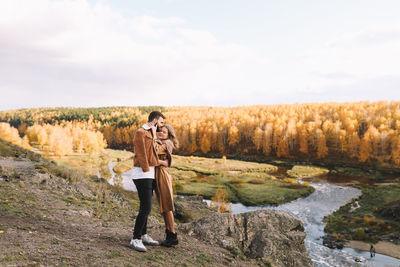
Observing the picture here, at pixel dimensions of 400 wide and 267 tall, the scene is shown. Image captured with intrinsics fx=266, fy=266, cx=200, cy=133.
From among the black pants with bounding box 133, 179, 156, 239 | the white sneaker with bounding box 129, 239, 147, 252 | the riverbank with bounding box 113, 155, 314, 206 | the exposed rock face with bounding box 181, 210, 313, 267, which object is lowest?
the riverbank with bounding box 113, 155, 314, 206

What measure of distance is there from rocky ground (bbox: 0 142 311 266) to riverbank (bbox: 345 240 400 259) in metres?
21.0

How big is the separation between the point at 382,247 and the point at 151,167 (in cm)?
3095

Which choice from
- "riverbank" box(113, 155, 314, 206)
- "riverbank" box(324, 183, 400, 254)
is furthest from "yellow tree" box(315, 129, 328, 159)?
"riverbank" box(324, 183, 400, 254)

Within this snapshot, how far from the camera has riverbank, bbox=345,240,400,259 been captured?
26013 mm

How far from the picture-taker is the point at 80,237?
7.61 metres

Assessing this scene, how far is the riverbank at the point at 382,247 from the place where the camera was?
85.3 ft

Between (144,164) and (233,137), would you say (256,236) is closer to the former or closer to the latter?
(144,164)

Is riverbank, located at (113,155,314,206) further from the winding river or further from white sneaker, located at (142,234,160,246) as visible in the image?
white sneaker, located at (142,234,160,246)

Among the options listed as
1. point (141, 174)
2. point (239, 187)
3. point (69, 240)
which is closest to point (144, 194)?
point (141, 174)

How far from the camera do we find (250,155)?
107688 mm

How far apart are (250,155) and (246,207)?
67481 mm

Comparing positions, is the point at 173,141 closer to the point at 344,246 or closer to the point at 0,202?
the point at 0,202

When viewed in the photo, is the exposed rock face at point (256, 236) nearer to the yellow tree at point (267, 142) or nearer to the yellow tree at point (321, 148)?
the yellow tree at point (321, 148)

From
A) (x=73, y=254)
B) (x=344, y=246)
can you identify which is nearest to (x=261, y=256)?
(x=73, y=254)
